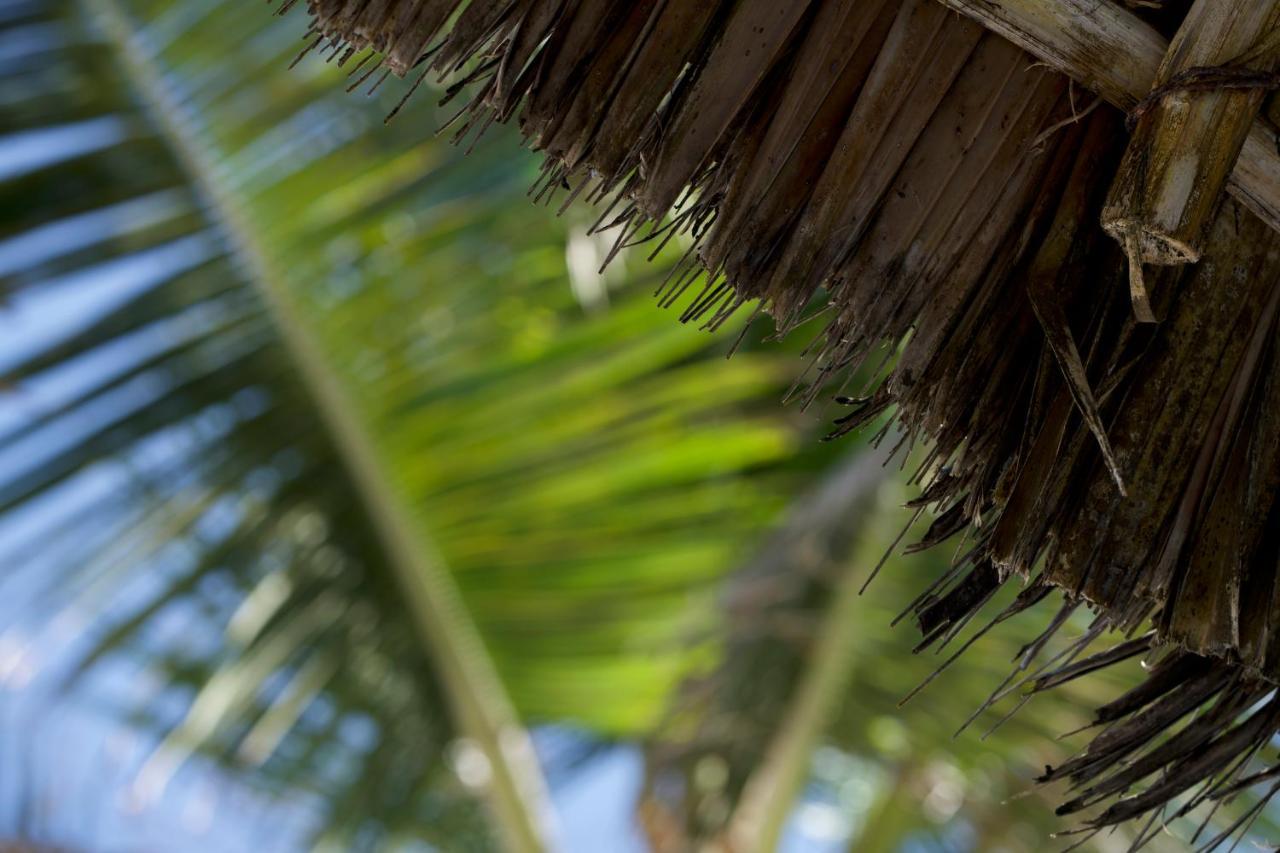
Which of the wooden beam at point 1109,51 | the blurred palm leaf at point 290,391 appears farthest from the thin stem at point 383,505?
the wooden beam at point 1109,51

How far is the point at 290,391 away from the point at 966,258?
1.96 m

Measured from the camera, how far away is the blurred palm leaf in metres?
2.48

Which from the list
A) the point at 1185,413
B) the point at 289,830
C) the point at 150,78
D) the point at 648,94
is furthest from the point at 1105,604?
the point at 289,830

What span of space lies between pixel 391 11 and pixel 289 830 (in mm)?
2719

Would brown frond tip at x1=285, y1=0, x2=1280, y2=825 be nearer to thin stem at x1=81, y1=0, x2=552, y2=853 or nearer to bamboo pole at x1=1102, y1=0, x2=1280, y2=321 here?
bamboo pole at x1=1102, y1=0, x2=1280, y2=321

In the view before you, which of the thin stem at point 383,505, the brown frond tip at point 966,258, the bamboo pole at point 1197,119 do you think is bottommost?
the thin stem at point 383,505

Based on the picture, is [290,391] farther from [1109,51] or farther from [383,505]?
[1109,51]

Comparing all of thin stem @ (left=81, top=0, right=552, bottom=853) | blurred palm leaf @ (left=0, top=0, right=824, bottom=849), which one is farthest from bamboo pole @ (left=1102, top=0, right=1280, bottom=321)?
thin stem @ (left=81, top=0, right=552, bottom=853)

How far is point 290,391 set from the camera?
2676mm

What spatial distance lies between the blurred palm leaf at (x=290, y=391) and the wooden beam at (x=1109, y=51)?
1590mm

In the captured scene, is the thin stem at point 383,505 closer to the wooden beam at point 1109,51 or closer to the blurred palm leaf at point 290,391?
the blurred palm leaf at point 290,391

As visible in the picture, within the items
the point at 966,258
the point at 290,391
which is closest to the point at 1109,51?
the point at 966,258

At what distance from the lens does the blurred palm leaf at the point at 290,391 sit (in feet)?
8.13

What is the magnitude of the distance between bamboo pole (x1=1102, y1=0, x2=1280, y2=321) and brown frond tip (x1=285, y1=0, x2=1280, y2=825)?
10 centimetres
